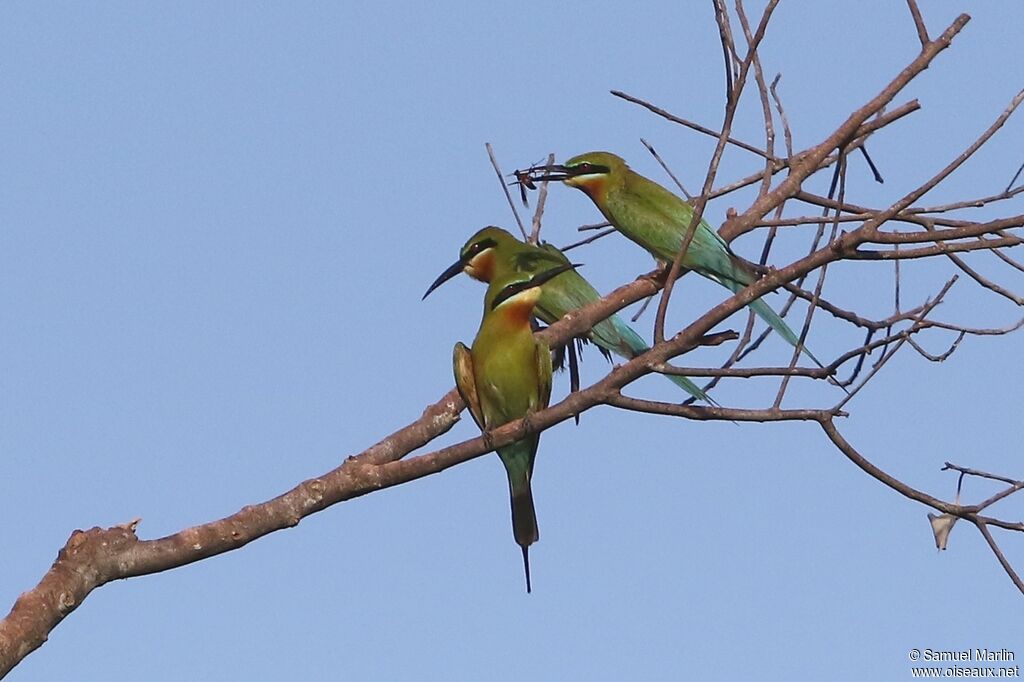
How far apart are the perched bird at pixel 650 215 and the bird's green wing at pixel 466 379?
1.05 meters

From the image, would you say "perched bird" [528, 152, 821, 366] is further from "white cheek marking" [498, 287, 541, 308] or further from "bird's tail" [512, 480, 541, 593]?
"bird's tail" [512, 480, 541, 593]

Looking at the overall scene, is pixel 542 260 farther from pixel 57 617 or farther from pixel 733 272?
pixel 57 617

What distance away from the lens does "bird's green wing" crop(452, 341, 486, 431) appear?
166 inches

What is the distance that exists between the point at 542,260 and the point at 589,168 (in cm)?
51

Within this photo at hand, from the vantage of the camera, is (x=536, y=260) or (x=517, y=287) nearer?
(x=517, y=287)

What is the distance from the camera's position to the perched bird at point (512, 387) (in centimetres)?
421

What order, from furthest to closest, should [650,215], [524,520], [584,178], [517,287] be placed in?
1. [584,178]
2. [650,215]
3. [517,287]
4. [524,520]

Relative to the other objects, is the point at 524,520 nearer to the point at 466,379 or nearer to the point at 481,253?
the point at 466,379

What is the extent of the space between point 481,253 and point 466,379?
173 centimetres

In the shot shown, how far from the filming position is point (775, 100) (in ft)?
12.5

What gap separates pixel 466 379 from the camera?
13.9ft

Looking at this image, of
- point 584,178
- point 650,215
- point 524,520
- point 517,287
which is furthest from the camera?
point 584,178

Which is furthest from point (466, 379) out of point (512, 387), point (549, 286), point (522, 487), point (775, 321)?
point (549, 286)

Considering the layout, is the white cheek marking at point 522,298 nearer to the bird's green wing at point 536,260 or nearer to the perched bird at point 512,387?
the perched bird at point 512,387
